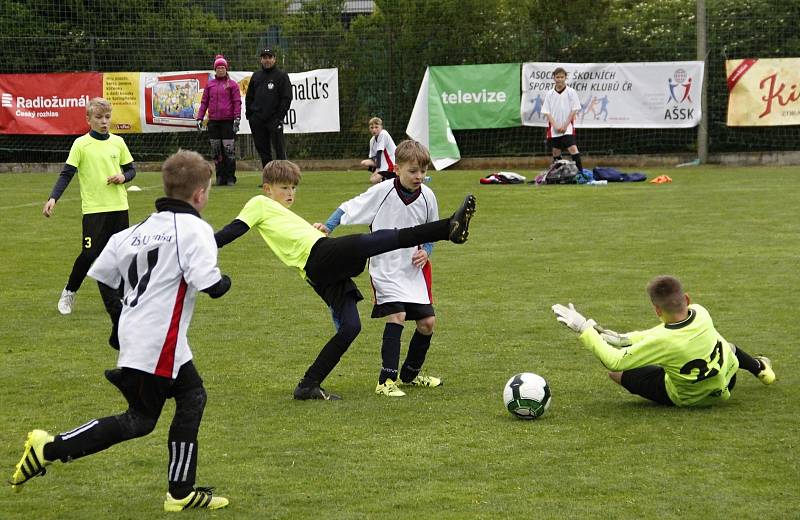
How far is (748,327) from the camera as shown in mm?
8094

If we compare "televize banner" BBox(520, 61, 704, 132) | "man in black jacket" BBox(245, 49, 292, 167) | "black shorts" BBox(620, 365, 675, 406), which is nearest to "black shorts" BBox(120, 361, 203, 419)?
"black shorts" BBox(620, 365, 675, 406)

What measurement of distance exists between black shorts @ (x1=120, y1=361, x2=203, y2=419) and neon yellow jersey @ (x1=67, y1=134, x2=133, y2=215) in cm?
484

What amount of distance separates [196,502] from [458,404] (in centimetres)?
202

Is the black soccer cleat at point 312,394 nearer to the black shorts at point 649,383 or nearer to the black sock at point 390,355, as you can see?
the black sock at point 390,355

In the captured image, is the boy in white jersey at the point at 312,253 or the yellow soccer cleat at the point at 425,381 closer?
the boy in white jersey at the point at 312,253

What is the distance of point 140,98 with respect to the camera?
2378cm

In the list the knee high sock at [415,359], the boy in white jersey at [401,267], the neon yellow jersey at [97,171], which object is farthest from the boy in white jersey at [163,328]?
the neon yellow jersey at [97,171]

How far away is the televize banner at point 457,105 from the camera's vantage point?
2336cm

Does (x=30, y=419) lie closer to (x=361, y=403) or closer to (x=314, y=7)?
(x=361, y=403)

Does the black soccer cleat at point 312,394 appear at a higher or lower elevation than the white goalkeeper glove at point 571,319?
lower

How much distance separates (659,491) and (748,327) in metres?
3.63

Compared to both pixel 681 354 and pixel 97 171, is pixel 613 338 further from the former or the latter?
pixel 97 171

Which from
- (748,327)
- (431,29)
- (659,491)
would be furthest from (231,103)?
A: (659,491)

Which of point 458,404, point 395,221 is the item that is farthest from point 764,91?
point 458,404
